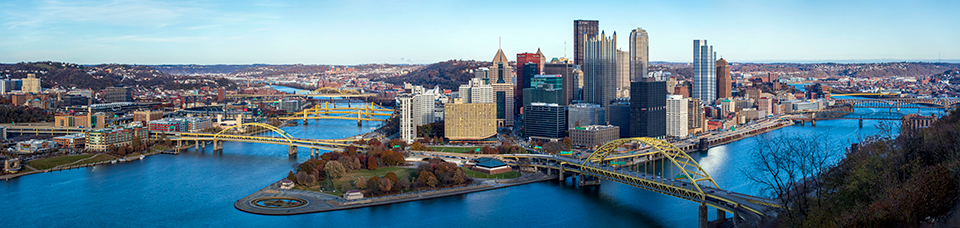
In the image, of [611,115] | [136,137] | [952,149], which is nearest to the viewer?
[952,149]

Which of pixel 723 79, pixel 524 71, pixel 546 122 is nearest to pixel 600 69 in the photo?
pixel 524 71

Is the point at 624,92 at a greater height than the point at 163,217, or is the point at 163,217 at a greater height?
the point at 624,92

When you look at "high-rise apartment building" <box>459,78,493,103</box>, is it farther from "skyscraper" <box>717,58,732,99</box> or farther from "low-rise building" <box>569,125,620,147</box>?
"skyscraper" <box>717,58,732,99</box>

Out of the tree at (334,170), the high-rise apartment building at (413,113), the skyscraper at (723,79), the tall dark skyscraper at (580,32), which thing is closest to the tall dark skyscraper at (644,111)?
the high-rise apartment building at (413,113)

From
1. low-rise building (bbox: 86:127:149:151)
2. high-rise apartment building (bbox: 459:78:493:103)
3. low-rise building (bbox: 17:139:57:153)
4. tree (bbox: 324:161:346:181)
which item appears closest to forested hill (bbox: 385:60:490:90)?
high-rise apartment building (bbox: 459:78:493:103)

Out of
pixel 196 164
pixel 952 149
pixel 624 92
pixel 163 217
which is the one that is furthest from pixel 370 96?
pixel 952 149

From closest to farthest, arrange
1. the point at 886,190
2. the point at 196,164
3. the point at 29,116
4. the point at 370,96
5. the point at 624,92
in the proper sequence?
the point at 886,190 < the point at 196,164 < the point at 29,116 < the point at 624,92 < the point at 370,96

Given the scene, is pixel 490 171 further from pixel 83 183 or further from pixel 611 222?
pixel 83 183

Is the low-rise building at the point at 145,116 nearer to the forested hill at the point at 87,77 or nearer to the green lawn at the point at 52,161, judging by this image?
the green lawn at the point at 52,161

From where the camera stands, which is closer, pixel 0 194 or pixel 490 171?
pixel 0 194
